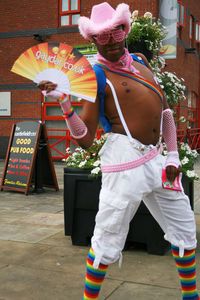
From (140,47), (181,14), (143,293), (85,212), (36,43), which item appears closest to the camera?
(143,293)

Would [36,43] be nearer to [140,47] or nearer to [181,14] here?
[181,14]

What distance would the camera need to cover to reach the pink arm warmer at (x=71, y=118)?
6.72 ft

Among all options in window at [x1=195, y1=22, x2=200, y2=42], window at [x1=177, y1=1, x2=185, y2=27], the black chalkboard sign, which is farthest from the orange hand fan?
window at [x1=195, y1=22, x2=200, y2=42]

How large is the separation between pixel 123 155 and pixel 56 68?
66cm

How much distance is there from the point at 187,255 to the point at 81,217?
Answer: 1959 millimetres

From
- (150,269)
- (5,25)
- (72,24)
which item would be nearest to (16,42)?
(5,25)

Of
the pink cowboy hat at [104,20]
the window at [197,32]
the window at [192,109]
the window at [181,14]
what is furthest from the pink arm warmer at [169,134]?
the window at [197,32]

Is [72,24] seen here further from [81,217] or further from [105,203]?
[105,203]

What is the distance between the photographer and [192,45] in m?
17.7

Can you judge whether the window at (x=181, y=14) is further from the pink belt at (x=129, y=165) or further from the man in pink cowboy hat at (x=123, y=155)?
the pink belt at (x=129, y=165)

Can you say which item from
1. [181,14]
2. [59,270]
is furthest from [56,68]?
[181,14]

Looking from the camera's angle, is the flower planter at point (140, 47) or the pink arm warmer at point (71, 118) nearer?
the pink arm warmer at point (71, 118)

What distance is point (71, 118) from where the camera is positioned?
2139 mm

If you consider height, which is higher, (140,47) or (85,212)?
(140,47)
